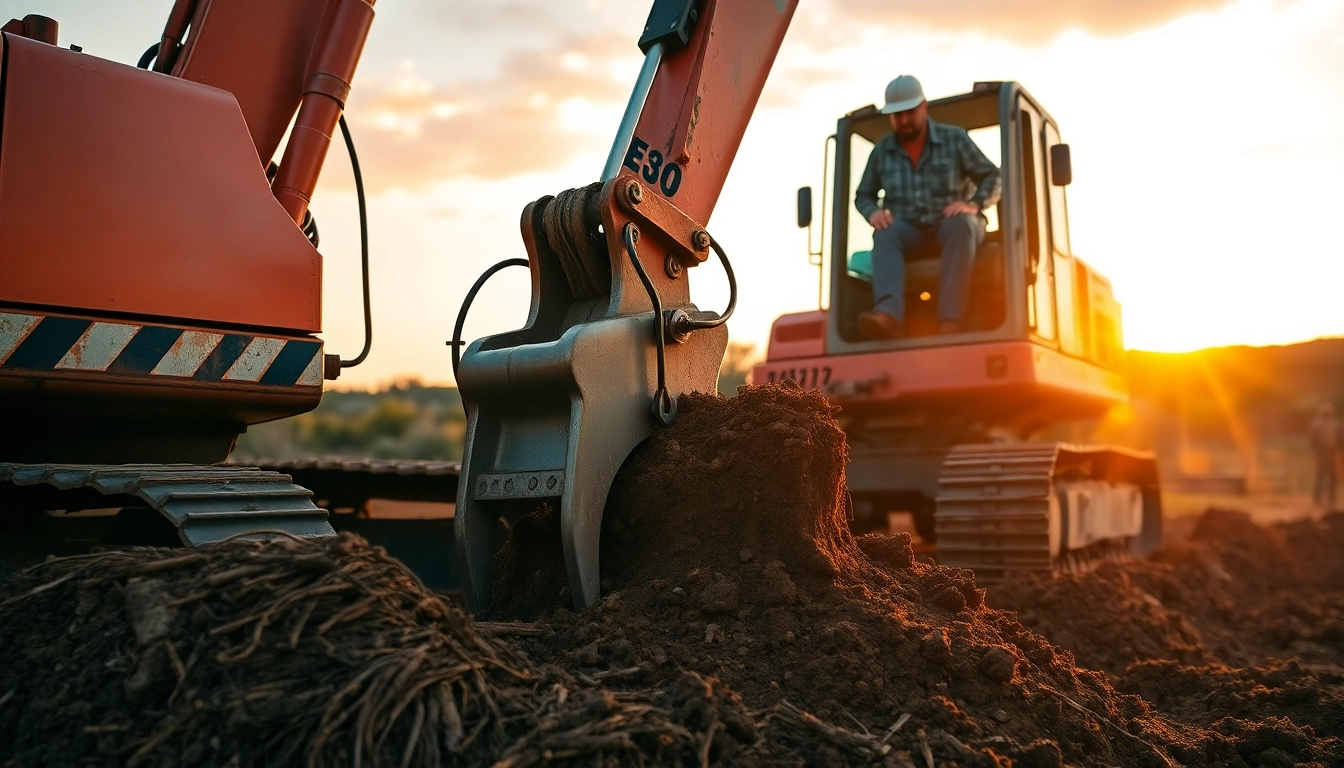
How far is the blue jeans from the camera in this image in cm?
567

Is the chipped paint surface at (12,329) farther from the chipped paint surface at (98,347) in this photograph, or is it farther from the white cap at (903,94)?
the white cap at (903,94)

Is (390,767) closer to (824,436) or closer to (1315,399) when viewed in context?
(824,436)

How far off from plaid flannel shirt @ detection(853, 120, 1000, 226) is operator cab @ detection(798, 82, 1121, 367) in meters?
0.18

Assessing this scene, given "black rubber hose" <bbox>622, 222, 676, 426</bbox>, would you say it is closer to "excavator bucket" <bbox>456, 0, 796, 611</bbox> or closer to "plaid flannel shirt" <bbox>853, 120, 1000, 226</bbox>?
"excavator bucket" <bbox>456, 0, 796, 611</bbox>

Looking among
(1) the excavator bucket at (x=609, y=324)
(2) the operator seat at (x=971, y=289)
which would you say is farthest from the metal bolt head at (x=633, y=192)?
(2) the operator seat at (x=971, y=289)

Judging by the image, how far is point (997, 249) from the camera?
596cm

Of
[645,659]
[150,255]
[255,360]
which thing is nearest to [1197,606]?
[645,659]

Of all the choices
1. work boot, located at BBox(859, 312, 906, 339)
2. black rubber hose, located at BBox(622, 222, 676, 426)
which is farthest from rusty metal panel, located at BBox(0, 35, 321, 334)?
work boot, located at BBox(859, 312, 906, 339)

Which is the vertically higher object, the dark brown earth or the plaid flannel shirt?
the plaid flannel shirt

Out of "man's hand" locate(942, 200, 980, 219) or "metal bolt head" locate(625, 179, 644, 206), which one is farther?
"man's hand" locate(942, 200, 980, 219)

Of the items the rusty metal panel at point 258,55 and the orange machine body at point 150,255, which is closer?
the orange machine body at point 150,255

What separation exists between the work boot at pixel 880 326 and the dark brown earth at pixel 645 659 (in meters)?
2.73

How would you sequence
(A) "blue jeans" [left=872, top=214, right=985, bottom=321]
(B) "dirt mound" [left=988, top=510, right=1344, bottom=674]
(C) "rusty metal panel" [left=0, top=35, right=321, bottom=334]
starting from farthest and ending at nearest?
(A) "blue jeans" [left=872, top=214, right=985, bottom=321] → (B) "dirt mound" [left=988, top=510, right=1344, bottom=674] → (C) "rusty metal panel" [left=0, top=35, right=321, bottom=334]

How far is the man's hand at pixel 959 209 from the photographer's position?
5.71 metres
